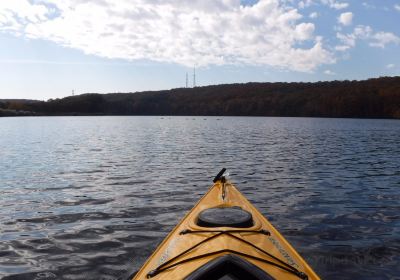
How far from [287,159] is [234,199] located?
18.2 metres

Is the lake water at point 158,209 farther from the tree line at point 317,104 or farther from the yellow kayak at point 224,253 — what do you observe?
the tree line at point 317,104

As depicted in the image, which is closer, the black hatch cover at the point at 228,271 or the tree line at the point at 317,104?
the black hatch cover at the point at 228,271

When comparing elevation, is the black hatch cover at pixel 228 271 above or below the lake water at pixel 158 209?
above

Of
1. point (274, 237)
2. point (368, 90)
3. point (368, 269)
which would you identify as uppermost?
point (368, 90)

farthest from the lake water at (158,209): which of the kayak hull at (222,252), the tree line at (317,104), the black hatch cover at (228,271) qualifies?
the tree line at (317,104)

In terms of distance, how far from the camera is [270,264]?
18.1 feet

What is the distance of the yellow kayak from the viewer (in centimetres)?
483

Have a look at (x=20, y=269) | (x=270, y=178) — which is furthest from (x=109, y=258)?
(x=270, y=178)

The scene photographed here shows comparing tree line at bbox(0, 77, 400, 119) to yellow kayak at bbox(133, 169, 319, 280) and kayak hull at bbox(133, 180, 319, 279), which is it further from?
kayak hull at bbox(133, 180, 319, 279)

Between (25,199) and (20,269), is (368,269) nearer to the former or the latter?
(20,269)

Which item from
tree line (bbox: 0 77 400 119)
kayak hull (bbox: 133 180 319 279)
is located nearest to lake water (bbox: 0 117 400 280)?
kayak hull (bbox: 133 180 319 279)

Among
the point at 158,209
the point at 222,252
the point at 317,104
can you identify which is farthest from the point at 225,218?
the point at 317,104

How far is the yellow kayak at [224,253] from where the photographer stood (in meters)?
4.83

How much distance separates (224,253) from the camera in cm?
550
